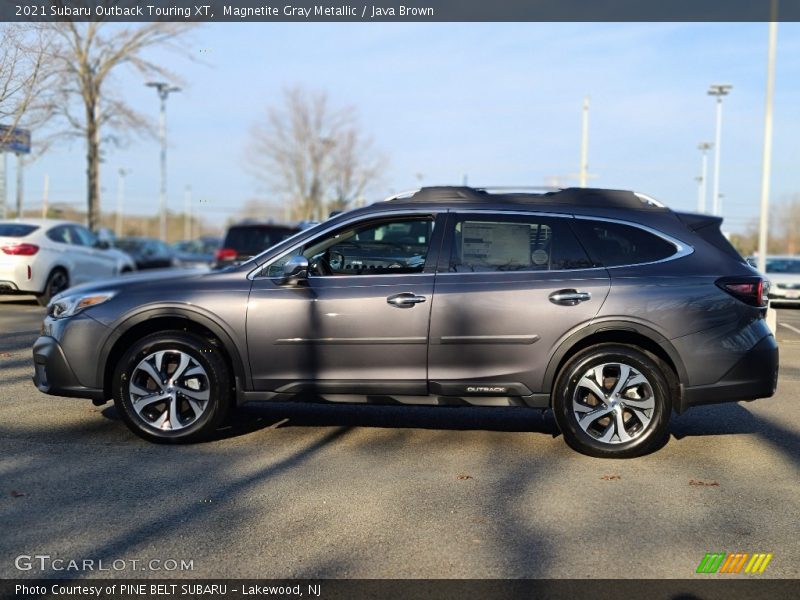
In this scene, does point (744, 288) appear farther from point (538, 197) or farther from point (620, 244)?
Result: point (538, 197)

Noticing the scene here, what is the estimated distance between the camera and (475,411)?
7664 mm

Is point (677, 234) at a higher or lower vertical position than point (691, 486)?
higher

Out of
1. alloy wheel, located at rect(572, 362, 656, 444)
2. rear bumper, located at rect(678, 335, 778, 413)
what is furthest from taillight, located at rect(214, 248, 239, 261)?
rear bumper, located at rect(678, 335, 778, 413)

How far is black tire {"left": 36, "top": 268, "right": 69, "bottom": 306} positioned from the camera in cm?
1536

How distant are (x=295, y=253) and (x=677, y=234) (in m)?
2.68

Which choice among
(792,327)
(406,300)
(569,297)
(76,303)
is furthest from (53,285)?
(792,327)

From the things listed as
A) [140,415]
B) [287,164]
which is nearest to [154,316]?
[140,415]

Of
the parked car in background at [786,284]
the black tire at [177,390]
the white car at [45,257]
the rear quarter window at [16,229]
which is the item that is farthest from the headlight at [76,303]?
the parked car in background at [786,284]

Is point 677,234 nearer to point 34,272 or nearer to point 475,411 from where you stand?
point 475,411

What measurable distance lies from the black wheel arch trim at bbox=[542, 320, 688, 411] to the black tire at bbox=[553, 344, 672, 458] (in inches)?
3.6

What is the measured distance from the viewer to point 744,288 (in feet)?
19.9

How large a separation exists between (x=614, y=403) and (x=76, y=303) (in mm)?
3806

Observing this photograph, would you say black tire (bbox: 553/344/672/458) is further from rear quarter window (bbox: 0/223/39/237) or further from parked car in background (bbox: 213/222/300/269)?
parked car in background (bbox: 213/222/300/269)
